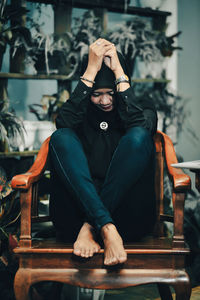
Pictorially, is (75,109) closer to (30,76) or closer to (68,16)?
(30,76)

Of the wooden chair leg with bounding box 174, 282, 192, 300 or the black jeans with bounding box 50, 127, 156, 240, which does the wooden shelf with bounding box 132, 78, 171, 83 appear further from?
the wooden chair leg with bounding box 174, 282, 192, 300

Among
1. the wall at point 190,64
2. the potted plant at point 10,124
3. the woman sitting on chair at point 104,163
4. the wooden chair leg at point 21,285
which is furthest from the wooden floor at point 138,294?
the wall at point 190,64

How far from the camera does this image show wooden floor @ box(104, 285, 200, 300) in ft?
6.32

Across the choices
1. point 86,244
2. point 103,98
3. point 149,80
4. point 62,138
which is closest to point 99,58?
point 103,98

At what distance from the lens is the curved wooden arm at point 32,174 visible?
1.29 meters

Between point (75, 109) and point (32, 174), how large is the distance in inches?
13.5

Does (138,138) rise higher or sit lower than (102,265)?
higher

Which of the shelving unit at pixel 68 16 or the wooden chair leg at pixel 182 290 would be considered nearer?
the wooden chair leg at pixel 182 290

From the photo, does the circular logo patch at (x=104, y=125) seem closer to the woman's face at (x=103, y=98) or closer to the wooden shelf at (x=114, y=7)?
the woman's face at (x=103, y=98)

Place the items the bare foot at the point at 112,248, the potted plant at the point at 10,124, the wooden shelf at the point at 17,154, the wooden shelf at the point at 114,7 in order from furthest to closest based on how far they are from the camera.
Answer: the wooden shelf at the point at 114,7
the wooden shelf at the point at 17,154
the potted plant at the point at 10,124
the bare foot at the point at 112,248

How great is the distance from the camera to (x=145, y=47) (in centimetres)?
271

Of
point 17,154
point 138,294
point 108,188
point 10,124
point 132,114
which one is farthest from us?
point 17,154

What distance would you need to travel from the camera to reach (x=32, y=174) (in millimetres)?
1356

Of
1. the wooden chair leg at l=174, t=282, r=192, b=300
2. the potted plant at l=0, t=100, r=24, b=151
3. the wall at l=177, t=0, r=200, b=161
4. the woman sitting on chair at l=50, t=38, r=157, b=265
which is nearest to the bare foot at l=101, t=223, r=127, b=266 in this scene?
the woman sitting on chair at l=50, t=38, r=157, b=265
